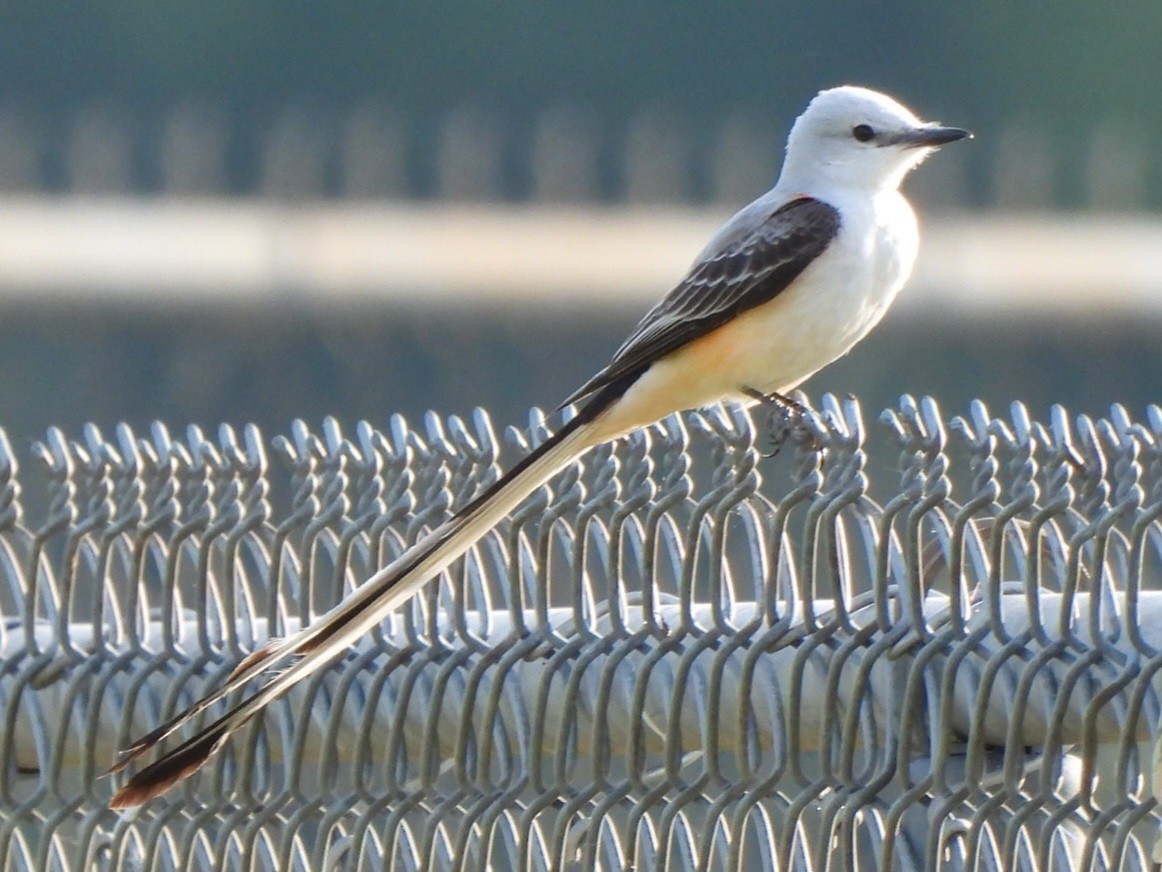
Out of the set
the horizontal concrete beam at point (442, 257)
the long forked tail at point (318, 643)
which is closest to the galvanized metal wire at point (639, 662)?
the long forked tail at point (318, 643)

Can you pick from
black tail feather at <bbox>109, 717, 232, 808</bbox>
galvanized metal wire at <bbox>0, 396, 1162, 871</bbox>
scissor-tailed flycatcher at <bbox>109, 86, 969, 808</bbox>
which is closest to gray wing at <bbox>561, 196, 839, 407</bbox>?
scissor-tailed flycatcher at <bbox>109, 86, 969, 808</bbox>

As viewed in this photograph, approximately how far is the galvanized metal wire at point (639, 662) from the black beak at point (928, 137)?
136cm

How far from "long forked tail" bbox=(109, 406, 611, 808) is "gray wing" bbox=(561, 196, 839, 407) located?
39.5 inches

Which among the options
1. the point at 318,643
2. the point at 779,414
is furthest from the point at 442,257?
the point at 318,643

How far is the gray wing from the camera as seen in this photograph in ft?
10.9

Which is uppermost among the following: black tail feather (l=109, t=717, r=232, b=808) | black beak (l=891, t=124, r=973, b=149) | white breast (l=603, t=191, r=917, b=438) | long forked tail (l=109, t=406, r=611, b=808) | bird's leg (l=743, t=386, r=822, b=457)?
black beak (l=891, t=124, r=973, b=149)

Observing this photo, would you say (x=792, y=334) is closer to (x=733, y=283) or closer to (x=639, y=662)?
(x=733, y=283)

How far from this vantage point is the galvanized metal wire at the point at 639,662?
1906mm

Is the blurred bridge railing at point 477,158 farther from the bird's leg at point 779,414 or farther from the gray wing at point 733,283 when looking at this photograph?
the bird's leg at point 779,414

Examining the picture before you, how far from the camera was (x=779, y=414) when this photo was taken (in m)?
3.26

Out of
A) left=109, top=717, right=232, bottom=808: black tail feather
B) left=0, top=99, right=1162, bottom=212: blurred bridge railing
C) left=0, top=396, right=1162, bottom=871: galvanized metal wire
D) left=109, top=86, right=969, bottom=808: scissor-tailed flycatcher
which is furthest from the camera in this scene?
left=0, top=99, right=1162, bottom=212: blurred bridge railing

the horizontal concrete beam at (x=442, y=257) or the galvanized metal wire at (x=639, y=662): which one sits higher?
the horizontal concrete beam at (x=442, y=257)

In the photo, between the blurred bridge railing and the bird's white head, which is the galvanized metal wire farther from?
the blurred bridge railing

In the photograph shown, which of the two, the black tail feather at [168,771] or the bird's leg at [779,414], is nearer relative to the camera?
the black tail feather at [168,771]
